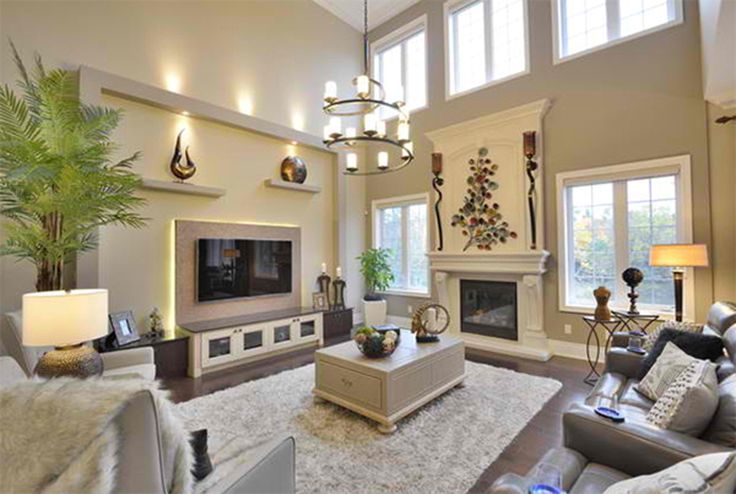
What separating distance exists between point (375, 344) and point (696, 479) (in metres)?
2.15

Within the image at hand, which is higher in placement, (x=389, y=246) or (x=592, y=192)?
(x=592, y=192)

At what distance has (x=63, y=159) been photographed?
2582mm

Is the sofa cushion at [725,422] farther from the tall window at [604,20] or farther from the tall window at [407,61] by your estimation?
the tall window at [407,61]

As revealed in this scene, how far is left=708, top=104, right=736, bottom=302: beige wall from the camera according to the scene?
11.4 ft

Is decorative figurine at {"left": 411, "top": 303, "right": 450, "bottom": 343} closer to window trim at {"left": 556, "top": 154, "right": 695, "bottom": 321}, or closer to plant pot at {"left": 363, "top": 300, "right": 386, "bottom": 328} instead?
window trim at {"left": 556, "top": 154, "right": 695, "bottom": 321}

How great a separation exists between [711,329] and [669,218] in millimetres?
1820

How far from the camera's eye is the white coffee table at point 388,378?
2.67 metres

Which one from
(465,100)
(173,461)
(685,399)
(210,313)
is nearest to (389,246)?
(465,100)

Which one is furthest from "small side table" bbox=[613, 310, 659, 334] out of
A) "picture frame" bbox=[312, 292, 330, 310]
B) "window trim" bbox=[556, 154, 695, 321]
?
"picture frame" bbox=[312, 292, 330, 310]

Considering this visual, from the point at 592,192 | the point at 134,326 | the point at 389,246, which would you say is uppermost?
the point at 592,192

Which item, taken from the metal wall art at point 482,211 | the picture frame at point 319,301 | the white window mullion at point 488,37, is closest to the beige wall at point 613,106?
the white window mullion at point 488,37

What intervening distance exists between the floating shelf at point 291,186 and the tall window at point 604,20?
12.7ft

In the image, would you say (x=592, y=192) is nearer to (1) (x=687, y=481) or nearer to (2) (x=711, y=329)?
(2) (x=711, y=329)

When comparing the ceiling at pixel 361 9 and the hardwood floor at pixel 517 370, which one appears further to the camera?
the ceiling at pixel 361 9
